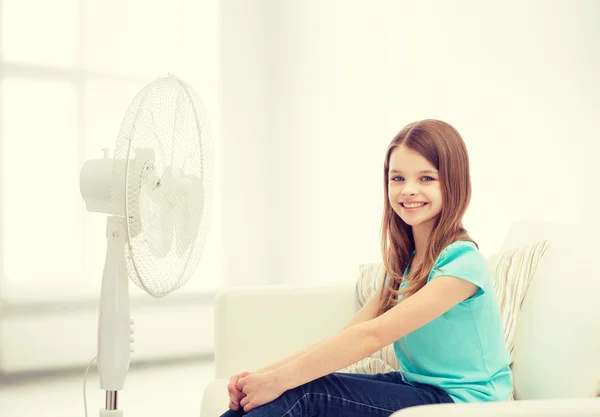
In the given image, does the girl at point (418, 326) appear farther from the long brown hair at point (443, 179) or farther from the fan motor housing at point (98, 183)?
the fan motor housing at point (98, 183)

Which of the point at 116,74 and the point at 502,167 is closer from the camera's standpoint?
the point at 502,167

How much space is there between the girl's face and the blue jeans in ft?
1.16

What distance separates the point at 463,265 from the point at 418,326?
14cm

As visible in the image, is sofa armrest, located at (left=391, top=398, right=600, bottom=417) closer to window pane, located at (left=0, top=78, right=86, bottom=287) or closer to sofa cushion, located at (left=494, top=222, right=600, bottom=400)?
sofa cushion, located at (left=494, top=222, right=600, bottom=400)

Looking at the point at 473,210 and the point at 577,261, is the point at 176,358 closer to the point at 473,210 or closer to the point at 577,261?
the point at 473,210

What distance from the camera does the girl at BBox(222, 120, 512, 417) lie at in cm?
126

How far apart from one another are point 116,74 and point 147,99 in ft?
9.14

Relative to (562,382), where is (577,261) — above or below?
above

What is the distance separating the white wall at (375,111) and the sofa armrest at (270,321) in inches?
36.2

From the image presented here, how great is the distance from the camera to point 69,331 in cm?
396

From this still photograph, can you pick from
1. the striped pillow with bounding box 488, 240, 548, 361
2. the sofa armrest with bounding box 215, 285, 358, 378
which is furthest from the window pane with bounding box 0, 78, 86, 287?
the striped pillow with bounding box 488, 240, 548, 361

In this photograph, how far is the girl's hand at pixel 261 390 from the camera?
1222mm

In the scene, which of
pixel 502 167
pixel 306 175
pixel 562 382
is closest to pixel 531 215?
pixel 502 167

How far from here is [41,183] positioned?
152 inches
